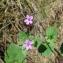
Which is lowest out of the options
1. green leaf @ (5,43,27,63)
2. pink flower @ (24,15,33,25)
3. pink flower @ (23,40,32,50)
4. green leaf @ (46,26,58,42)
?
green leaf @ (5,43,27,63)

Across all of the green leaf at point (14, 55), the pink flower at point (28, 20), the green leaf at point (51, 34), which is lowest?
the green leaf at point (14, 55)

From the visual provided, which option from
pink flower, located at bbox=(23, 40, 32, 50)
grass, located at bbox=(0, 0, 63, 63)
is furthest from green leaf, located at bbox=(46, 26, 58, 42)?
pink flower, located at bbox=(23, 40, 32, 50)

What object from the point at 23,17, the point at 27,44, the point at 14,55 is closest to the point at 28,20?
the point at 23,17

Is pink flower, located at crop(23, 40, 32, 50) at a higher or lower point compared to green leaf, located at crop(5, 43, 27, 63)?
higher

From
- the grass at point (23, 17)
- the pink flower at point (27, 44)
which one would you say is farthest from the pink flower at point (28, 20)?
the pink flower at point (27, 44)

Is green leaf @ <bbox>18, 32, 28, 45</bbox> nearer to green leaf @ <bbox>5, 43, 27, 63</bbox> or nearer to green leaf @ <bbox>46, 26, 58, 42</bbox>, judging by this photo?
green leaf @ <bbox>5, 43, 27, 63</bbox>

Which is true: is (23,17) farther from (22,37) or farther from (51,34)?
(51,34)

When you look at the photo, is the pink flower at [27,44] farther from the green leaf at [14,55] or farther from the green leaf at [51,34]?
the green leaf at [51,34]

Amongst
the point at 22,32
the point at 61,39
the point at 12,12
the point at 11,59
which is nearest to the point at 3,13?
the point at 12,12

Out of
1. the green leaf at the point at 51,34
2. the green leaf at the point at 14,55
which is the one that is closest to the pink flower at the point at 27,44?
the green leaf at the point at 14,55

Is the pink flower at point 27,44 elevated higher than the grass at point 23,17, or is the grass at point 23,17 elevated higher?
the grass at point 23,17

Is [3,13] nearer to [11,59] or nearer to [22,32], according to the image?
[22,32]
